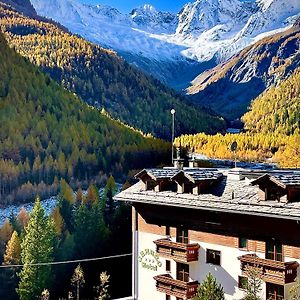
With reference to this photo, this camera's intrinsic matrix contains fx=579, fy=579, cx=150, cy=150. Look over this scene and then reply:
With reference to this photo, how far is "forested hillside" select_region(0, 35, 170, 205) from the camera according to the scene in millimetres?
39312

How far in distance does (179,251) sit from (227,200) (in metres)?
2.74

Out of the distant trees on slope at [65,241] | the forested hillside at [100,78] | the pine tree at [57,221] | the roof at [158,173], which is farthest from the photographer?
the forested hillside at [100,78]

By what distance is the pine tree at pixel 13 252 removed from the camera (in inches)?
1336

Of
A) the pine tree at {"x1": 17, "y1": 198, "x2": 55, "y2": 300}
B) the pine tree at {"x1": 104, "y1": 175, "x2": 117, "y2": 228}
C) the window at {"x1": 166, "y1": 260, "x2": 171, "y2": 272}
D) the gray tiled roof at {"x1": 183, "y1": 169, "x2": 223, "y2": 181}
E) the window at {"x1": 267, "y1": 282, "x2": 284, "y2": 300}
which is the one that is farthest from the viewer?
the pine tree at {"x1": 104, "y1": 175, "x2": 117, "y2": 228}

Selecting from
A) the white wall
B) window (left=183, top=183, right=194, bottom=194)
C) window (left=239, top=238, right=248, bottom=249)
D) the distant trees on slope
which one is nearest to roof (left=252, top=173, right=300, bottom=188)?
window (left=239, top=238, right=248, bottom=249)

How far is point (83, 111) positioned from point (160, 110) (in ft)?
43.9

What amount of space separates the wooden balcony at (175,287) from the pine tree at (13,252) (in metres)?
15.1

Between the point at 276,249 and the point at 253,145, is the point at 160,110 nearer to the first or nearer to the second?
the point at 253,145

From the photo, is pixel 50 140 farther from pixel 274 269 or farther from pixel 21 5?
pixel 21 5

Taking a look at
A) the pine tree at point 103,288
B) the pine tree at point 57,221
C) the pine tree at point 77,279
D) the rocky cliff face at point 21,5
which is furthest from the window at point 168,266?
the rocky cliff face at point 21,5

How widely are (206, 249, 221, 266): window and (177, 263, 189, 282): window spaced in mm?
1145

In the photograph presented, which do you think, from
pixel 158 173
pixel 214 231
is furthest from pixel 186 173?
pixel 214 231

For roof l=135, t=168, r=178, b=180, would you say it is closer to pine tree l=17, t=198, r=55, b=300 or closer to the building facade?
the building facade

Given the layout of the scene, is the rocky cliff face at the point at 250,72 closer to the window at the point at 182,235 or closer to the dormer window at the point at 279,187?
the window at the point at 182,235
